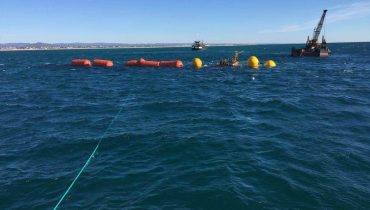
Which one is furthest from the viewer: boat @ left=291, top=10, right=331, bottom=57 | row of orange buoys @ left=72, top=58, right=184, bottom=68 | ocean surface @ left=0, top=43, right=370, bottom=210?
boat @ left=291, top=10, right=331, bottom=57

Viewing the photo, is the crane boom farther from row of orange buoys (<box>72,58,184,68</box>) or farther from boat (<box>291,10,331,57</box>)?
row of orange buoys (<box>72,58,184,68</box>)

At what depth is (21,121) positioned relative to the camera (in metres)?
23.2

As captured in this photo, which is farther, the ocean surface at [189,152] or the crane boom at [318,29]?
the crane boom at [318,29]

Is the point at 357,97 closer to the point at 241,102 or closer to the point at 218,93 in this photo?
the point at 241,102

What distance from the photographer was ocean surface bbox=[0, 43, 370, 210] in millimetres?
11922

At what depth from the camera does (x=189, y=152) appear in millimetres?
16703

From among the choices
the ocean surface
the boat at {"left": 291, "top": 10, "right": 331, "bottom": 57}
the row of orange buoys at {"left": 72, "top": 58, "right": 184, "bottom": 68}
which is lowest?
the ocean surface

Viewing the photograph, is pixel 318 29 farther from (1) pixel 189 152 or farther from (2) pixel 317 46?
(1) pixel 189 152

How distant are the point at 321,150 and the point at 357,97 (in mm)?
17815

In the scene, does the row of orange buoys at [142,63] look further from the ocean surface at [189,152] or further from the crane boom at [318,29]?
the crane boom at [318,29]

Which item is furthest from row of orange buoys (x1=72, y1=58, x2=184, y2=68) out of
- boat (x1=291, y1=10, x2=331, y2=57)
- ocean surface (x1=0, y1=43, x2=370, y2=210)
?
boat (x1=291, y1=10, x2=331, y2=57)

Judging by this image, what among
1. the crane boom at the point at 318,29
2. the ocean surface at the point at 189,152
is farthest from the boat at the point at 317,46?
the ocean surface at the point at 189,152

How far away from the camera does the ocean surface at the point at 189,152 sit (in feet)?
39.1

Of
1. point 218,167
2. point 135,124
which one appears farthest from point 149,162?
point 135,124
